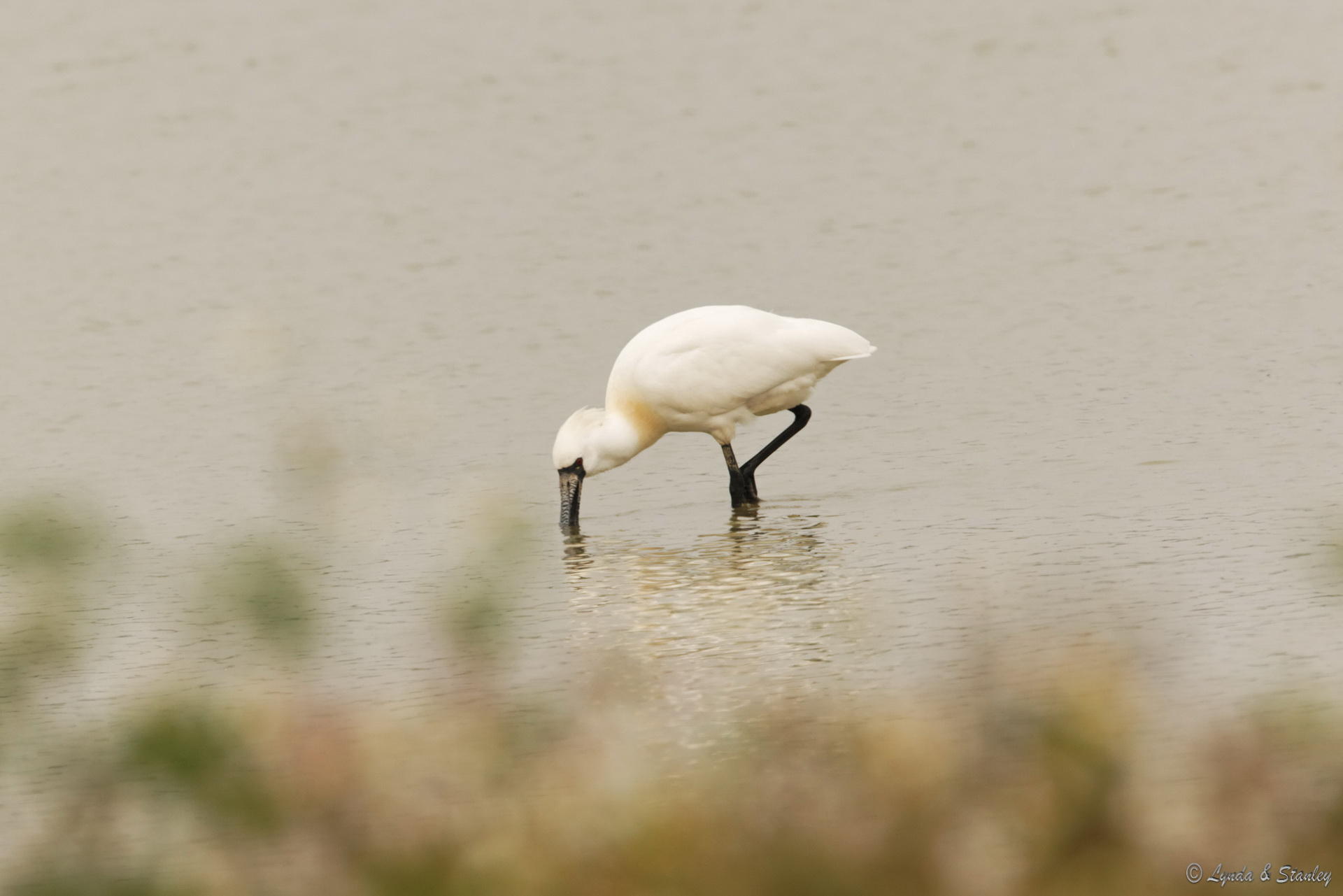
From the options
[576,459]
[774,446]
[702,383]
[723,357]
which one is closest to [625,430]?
[576,459]

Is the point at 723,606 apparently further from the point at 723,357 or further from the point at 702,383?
the point at 723,357

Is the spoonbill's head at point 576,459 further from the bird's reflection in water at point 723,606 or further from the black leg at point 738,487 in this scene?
the black leg at point 738,487

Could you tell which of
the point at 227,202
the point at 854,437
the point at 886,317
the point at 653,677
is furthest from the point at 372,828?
the point at 227,202

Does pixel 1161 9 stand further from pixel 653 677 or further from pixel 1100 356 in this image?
pixel 653 677

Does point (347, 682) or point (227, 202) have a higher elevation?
point (227, 202)

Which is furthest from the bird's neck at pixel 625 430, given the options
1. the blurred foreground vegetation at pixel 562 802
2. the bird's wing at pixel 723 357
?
the blurred foreground vegetation at pixel 562 802

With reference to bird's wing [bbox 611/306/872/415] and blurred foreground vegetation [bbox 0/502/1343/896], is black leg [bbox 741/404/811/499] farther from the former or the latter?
blurred foreground vegetation [bbox 0/502/1343/896]

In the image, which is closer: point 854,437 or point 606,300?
point 854,437

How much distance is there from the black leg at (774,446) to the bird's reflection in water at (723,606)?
0.38 meters

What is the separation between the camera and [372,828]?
3.75m

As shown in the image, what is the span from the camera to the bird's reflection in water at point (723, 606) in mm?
7125

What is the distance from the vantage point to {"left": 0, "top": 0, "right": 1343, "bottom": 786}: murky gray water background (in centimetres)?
778

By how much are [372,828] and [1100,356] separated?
1026 cm

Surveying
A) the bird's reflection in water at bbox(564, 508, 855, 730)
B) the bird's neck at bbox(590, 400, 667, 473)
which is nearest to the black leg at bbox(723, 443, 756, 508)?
the bird's reflection in water at bbox(564, 508, 855, 730)
